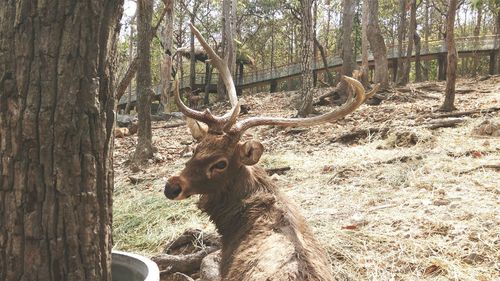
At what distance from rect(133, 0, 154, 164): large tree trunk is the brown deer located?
5.52m

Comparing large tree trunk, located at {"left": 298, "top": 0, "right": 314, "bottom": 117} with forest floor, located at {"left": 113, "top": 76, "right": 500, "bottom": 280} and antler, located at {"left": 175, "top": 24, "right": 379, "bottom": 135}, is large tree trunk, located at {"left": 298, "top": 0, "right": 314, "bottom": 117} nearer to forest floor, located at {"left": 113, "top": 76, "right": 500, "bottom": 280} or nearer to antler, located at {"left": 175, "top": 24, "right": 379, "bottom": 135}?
forest floor, located at {"left": 113, "top": 76, "right": 500, "bottom": 280}

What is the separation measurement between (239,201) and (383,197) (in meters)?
2.44

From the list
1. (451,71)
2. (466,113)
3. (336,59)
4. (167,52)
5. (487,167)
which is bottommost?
(487,167)

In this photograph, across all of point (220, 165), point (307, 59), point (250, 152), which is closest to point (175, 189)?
point (220, 165)

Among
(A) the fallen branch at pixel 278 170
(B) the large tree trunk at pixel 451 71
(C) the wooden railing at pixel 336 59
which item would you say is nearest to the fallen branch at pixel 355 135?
(B) the large tree trunk at pixel 451 71

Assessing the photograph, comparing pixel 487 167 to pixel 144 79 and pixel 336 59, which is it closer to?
pixel 144 79

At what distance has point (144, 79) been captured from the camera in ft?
29.8

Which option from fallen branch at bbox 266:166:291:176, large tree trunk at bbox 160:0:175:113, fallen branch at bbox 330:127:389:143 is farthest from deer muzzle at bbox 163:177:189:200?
large tree trunk at bbox 160:0:175:113

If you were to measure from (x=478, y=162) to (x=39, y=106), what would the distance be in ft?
18.3

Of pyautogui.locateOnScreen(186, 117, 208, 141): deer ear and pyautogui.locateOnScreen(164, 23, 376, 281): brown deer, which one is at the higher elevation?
pyautogui.locateOnScreen(186, 117, 208, 141): deer ear

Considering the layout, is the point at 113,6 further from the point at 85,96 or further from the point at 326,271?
the point at 326,271

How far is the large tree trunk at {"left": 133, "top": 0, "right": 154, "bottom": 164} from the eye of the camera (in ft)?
29.7

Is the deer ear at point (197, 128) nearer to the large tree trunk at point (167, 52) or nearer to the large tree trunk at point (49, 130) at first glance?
the large tree trunk at point (49, 130)

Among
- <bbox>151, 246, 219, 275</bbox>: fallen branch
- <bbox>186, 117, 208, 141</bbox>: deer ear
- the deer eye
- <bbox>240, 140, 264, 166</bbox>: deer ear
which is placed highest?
<bbox>186, 117, 208, 141</bbox>: deer ear
